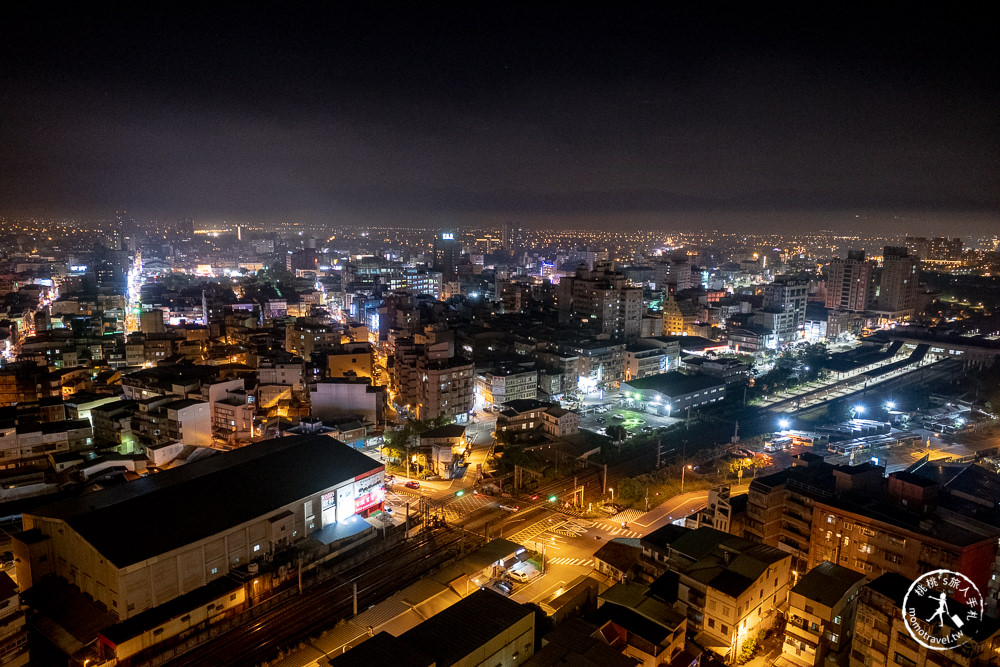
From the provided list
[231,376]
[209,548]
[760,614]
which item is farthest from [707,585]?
[231,376]

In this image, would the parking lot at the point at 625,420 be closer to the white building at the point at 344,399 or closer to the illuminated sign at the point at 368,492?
the white building at the point at 344,399

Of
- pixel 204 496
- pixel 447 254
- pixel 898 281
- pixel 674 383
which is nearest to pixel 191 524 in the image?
pixel 204 496

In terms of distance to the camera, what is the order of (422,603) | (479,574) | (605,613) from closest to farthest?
(605,613) → (422,603) → (479,574)

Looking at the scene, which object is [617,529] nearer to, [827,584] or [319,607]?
[827,584]

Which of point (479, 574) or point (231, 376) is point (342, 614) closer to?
point (479, 574)

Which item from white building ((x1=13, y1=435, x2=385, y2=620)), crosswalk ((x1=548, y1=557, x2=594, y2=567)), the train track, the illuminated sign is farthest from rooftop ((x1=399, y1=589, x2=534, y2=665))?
the illuminated sign
